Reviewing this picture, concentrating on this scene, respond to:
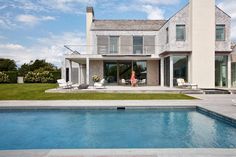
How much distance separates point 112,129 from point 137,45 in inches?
674

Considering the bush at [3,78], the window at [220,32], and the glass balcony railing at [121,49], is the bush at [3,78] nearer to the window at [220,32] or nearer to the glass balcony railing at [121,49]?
the glass balcony railing at [121,49]

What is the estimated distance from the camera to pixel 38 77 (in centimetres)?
3075

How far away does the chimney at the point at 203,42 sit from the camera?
18.8 meters

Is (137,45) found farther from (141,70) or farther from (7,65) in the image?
(7,65)

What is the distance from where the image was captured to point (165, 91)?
16.7 metres

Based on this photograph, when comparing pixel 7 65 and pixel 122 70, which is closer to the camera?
pixel 122 70

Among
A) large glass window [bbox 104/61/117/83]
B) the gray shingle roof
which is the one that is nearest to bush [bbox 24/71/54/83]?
large glass window [bbox 104/61/117/83]

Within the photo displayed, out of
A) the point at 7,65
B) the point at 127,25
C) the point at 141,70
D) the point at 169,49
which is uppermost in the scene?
the point at 127,25

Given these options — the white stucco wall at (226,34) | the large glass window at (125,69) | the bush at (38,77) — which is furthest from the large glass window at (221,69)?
the bush at (38,77)

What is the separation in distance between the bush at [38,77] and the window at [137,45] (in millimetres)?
13313

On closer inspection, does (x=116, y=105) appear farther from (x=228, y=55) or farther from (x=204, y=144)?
(x=228, y=55)

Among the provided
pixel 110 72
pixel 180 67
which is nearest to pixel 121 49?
pixel 110 72

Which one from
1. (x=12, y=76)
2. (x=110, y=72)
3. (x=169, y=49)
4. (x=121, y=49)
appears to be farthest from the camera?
(x=12, y=76)

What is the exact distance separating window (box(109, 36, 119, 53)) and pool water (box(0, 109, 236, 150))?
46.4 feet
